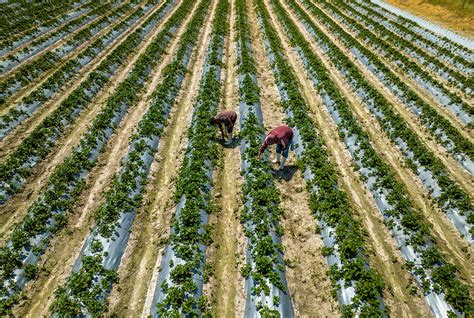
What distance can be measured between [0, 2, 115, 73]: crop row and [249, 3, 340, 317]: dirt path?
2270 centimetres

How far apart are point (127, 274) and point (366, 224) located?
951 centimetres

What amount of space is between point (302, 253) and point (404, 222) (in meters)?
4.32

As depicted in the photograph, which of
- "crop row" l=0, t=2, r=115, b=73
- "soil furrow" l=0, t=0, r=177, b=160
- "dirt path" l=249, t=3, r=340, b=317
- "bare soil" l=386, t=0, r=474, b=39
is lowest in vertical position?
"dirt path" l=249, t=3, r=340, b=317

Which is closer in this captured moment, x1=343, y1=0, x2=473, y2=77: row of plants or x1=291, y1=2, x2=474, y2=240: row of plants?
x1=291, y1=2, x2=474, y2=240: row of plants

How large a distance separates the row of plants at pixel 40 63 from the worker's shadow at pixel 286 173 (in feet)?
60.3


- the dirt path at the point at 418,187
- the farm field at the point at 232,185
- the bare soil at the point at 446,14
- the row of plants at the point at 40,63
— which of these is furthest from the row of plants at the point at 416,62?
the row of plants at the point at 40,63

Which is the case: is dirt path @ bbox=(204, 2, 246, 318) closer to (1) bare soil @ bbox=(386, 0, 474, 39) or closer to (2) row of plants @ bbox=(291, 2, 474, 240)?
(2) row of plants @ bbox=(291, 2, 474, 240)

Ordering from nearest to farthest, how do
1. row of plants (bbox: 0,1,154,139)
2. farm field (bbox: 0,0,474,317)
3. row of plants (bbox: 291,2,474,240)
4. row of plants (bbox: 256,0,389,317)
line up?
row of plants (bbox: 256,0,389,317), farm field (bbox: 0,0,474,317), row of plants (bbox: 291,2,474,240), row of plants (bbox: 0,1,154,139)

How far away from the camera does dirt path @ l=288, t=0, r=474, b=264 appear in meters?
10.9

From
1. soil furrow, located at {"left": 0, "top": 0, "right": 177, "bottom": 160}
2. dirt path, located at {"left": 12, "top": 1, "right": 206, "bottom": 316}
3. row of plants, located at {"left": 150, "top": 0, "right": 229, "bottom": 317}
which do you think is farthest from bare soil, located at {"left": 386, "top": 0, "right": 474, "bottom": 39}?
dirt path, located at {"left": 12, "top": 1, "right": 206, "bottom": 316}

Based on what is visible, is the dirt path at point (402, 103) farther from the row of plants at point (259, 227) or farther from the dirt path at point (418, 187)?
the row of plants at point (259, 227)

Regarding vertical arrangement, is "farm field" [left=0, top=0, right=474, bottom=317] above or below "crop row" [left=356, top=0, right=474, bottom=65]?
below

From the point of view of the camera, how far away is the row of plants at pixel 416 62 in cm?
2089

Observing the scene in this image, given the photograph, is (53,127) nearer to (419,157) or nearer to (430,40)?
(419,157)
